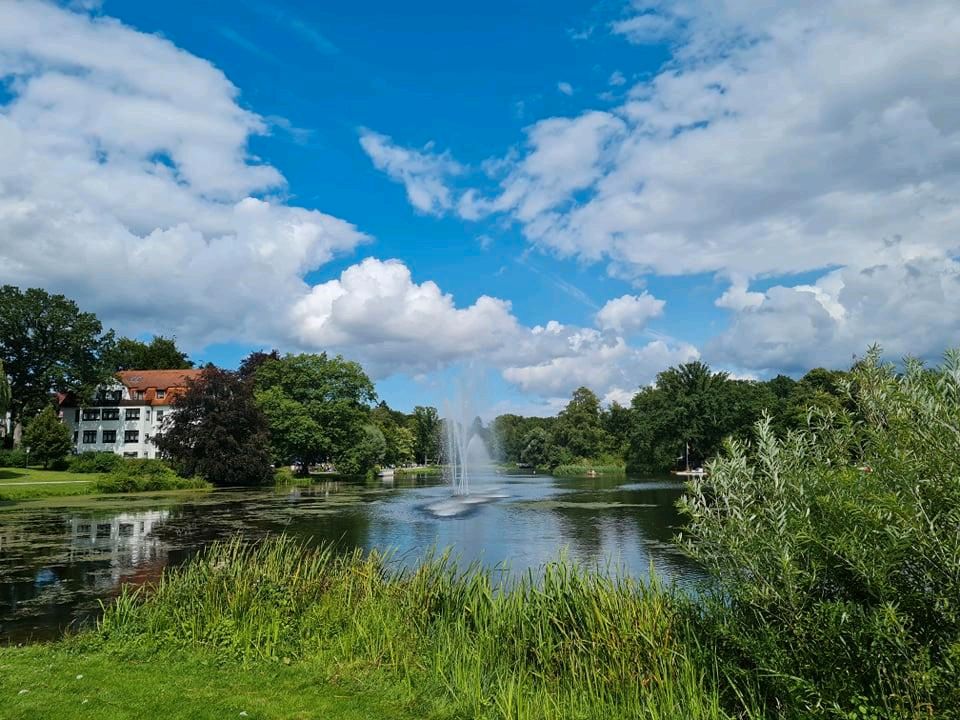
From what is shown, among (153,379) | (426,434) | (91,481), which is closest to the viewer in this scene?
(91,481)

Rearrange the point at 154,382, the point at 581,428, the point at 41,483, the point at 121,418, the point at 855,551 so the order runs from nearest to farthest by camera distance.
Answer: the point at 855,551 → the point at 41,483 → the point at 121,418 → the point at 154,382 → the point at 581,428

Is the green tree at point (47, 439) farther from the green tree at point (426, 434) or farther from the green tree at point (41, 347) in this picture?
the green tree at point (426, 434)

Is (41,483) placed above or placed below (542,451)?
below

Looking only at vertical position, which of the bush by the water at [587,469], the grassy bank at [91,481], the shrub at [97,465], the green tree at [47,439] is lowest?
the bush by the water at [587,469]

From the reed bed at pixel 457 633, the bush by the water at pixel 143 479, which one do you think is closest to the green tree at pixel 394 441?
the bush by the water at pixel 143 479

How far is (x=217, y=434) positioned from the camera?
5947cm

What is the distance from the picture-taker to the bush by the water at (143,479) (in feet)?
166

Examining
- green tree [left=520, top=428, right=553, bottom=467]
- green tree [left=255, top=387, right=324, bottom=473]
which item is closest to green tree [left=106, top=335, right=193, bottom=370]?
green tree [left=255, top=387, right=324, bottom=473]

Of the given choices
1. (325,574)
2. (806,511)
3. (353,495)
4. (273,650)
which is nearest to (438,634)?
(273,650)

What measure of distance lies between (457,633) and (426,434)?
13412cm

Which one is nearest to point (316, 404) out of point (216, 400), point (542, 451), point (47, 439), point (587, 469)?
point (216, 400)

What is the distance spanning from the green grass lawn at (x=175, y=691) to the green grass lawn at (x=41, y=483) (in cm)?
4008

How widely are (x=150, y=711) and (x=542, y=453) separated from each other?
117 metres

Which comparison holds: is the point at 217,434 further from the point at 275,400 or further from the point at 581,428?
the point at 581,428
